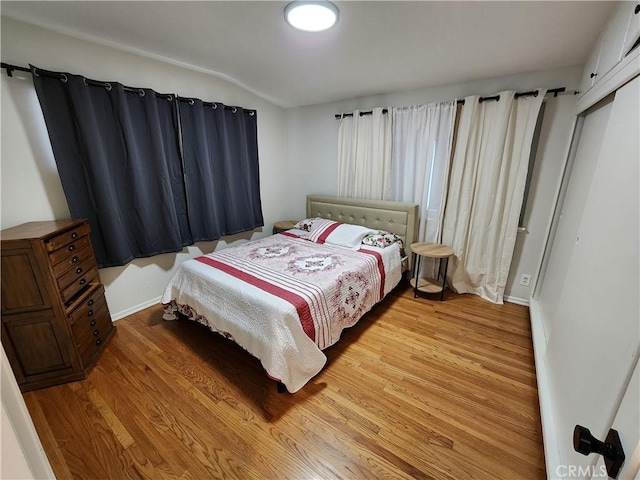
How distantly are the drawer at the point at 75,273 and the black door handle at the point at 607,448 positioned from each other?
Answer: 8.48ft

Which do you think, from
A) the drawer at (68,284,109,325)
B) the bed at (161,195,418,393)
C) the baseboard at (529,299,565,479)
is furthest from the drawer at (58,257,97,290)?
the baseboard at (529,299,565,479)

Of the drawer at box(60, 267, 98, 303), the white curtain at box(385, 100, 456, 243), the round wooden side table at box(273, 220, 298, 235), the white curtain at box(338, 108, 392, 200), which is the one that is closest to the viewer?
the drawer at box(60, 267, 98, 303)

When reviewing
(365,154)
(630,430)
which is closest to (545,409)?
(630,430)

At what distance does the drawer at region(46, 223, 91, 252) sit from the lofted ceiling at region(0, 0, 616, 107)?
4.69 feet

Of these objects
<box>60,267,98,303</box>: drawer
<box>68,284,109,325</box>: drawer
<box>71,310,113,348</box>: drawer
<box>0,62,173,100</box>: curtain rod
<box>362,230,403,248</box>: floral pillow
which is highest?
<box>0,62,173,100</box>: curtain rod

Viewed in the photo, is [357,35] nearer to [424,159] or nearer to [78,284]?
[424,159]

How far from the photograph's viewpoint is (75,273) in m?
1.88

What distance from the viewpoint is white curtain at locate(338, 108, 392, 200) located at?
3146mm

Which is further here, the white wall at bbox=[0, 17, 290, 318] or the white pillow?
the white pillow

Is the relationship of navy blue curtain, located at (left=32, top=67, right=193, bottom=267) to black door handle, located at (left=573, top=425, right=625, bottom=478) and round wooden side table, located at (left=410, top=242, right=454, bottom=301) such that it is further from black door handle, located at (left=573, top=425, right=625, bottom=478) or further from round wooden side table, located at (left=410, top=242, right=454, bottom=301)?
black door handle, located at (left=573, top=425, right=625, bottom=478)

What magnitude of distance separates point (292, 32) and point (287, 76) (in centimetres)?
88

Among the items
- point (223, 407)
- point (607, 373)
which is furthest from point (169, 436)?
point (607, 373)

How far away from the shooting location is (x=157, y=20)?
5.80ft

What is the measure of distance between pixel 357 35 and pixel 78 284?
2.73 m
